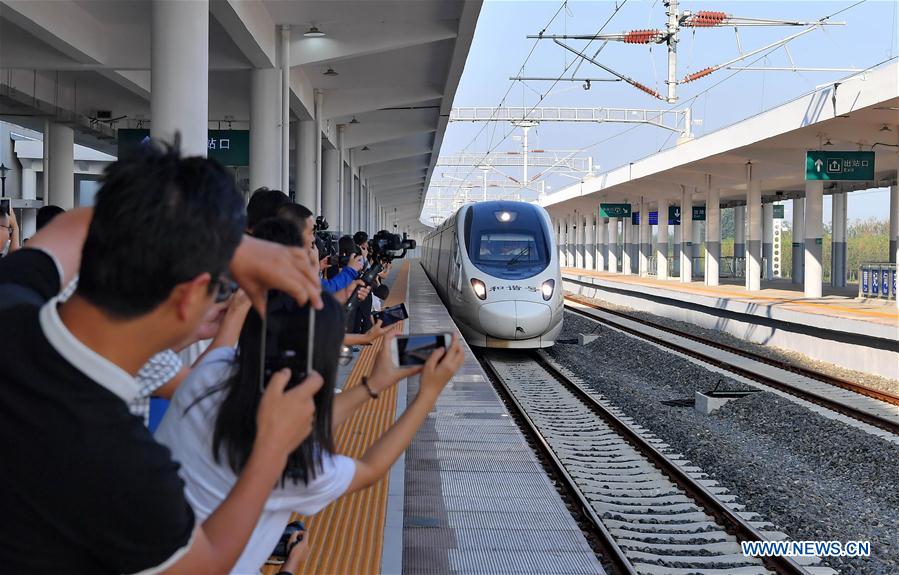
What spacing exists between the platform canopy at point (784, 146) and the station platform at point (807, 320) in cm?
342

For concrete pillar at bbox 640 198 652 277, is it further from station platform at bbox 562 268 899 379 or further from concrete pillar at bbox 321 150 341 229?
concrete pillar at bbox 321 150 341 229

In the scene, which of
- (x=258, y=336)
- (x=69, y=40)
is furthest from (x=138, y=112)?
(x=258, y=336)

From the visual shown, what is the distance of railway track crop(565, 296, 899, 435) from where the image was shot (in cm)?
972

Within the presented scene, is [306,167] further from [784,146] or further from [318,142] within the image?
[784,146]

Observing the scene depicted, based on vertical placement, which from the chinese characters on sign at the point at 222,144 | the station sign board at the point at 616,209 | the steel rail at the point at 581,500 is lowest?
the steel rail at the point at 581,500

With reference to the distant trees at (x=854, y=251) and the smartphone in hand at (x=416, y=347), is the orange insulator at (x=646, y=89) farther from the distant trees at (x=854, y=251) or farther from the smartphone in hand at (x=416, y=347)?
the distant trees at (x=854, y=251)

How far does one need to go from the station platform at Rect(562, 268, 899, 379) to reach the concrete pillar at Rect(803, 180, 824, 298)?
1.42ft

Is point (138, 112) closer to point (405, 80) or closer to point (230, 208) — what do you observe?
point (405, 80)

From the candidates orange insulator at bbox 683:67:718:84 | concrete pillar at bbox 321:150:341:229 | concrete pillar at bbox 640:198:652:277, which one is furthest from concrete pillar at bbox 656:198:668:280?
orange insulator at bbox 683:67:718:84

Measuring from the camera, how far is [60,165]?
18.4 m

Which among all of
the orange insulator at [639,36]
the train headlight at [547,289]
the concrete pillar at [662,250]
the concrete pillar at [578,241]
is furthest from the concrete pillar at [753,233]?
the concrete pillar at [578,241]

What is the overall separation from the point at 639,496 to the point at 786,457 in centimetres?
218

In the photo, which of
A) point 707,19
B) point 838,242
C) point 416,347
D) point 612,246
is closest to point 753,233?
point 838,242

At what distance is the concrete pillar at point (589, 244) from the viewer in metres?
47.8
